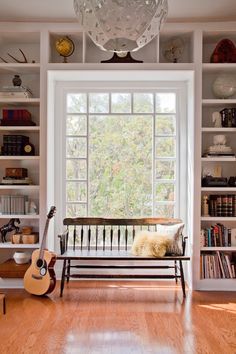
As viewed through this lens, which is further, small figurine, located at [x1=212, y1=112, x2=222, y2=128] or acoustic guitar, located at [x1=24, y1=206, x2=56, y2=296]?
small figurine, located at [x1=212, y1=112, x2=222, y2=128]

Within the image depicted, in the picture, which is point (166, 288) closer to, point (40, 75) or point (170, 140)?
point (170, 140)

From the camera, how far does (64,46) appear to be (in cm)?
479

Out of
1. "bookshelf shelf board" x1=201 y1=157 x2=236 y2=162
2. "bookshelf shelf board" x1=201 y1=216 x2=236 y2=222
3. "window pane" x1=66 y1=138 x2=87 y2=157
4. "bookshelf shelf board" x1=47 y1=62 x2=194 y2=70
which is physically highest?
"bookshelf shelf board" x1=47 y1=62 x2=194 y2=70

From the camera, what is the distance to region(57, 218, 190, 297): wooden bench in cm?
458

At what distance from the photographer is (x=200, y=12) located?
175 inches

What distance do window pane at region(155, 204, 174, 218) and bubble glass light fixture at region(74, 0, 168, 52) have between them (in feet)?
10.2

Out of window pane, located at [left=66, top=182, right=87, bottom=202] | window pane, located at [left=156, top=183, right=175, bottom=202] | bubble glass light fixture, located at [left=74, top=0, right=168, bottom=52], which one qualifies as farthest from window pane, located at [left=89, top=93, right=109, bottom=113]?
bubble glass light fixture, located at [left=74, top=0, right=168, bottom=52]

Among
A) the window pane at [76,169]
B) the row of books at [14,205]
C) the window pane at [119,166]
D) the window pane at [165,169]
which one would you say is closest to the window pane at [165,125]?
the window pane at [119,166]

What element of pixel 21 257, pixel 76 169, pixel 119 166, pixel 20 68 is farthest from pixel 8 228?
pixel 20 68

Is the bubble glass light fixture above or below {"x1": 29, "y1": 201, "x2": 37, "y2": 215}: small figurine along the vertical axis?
above

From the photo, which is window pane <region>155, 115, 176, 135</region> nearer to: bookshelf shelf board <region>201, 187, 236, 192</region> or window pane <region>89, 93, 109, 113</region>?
window pane <region>89, 93, 109, 113</region>

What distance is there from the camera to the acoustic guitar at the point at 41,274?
4.39 metres

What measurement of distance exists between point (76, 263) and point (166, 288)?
113 cm

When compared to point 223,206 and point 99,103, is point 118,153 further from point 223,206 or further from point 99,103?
point 223,206
